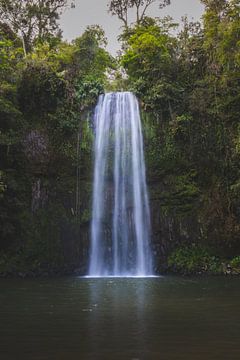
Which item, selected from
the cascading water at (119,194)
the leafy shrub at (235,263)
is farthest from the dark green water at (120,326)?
the cascading water at (119,194)

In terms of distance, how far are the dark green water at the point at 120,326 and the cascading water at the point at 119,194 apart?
960 centimetres

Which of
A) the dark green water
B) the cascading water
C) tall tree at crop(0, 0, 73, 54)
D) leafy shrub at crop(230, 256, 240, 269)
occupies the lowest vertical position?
the dark green water

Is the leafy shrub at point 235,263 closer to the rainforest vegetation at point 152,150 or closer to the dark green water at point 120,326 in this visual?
the rainforest vegetation at point 152,150

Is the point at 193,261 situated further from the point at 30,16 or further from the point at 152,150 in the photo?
the point at 30,16

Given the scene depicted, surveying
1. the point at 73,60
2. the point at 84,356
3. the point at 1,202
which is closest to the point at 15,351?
the point at 84,356

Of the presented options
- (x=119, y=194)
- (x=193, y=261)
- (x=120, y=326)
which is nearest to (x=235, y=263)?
(x=193, y=261)

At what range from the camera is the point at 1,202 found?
2200 centimetres

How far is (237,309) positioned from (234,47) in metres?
16.6

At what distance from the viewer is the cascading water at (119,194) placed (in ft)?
74.6

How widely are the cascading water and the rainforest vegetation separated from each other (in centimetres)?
46

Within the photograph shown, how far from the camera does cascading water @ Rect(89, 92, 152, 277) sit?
2275 cm

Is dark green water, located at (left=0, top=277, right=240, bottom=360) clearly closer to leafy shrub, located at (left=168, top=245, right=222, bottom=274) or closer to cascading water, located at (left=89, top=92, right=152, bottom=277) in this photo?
leafy shrub, located at (left=168, top=245, right=222, bottom=274)

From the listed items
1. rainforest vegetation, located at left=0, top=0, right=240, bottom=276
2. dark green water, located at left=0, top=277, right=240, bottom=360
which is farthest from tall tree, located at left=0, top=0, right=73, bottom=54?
dark green water, located at left=0, top=277, right=240, bottom=360

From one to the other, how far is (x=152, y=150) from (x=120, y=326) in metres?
18.0
